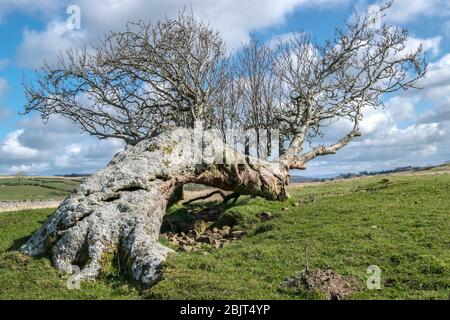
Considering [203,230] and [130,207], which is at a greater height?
[130,207]

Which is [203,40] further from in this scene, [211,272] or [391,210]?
[211,272]

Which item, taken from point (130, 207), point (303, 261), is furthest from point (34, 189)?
point (303, 261)

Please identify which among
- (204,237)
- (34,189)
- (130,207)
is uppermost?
(130,207)

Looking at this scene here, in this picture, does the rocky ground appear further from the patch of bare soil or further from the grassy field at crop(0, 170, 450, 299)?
the patch of bare soil

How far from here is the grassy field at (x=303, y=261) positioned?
9.77 meters

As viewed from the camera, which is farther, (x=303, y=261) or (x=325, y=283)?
(x=303, y=261)

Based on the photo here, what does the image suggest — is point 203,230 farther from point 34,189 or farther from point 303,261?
point 34,189

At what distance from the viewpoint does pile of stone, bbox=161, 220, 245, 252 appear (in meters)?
16.3

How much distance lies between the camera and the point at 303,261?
11.9 m

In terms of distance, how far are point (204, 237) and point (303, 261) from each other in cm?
655

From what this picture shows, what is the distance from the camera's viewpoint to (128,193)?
50.5 feet

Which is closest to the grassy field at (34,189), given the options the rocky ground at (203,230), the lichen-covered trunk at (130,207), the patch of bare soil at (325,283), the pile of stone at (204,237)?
the rocky ground at (203,230)

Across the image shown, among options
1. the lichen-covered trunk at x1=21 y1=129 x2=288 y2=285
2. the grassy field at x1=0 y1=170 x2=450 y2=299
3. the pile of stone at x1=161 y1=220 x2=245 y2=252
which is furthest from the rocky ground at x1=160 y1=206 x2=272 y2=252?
the lichen-covered trunk at x1=21 y1=129 x2=288 y2=285
